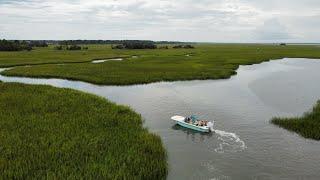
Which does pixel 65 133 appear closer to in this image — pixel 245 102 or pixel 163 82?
pixel 245 102

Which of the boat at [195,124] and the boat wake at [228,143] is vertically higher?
the boat at [195,124]

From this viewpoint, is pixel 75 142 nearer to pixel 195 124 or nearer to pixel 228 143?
pixel 195 124

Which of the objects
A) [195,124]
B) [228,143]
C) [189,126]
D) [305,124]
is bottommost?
[228,143]

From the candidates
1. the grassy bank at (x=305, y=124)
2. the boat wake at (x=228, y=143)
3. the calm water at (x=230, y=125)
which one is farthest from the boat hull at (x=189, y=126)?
the grassy bank at (x=305, y=124)

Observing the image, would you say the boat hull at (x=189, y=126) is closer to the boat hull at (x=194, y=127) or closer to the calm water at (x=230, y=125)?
the boat hull at (x=194, y=127)

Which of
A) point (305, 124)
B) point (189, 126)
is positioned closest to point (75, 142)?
point (189, 126)

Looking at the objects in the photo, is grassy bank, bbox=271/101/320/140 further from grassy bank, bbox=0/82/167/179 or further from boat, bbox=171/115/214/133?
grassy bank, bbox=0/82/167/179

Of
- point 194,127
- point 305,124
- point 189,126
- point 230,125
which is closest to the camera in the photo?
point 194,127
